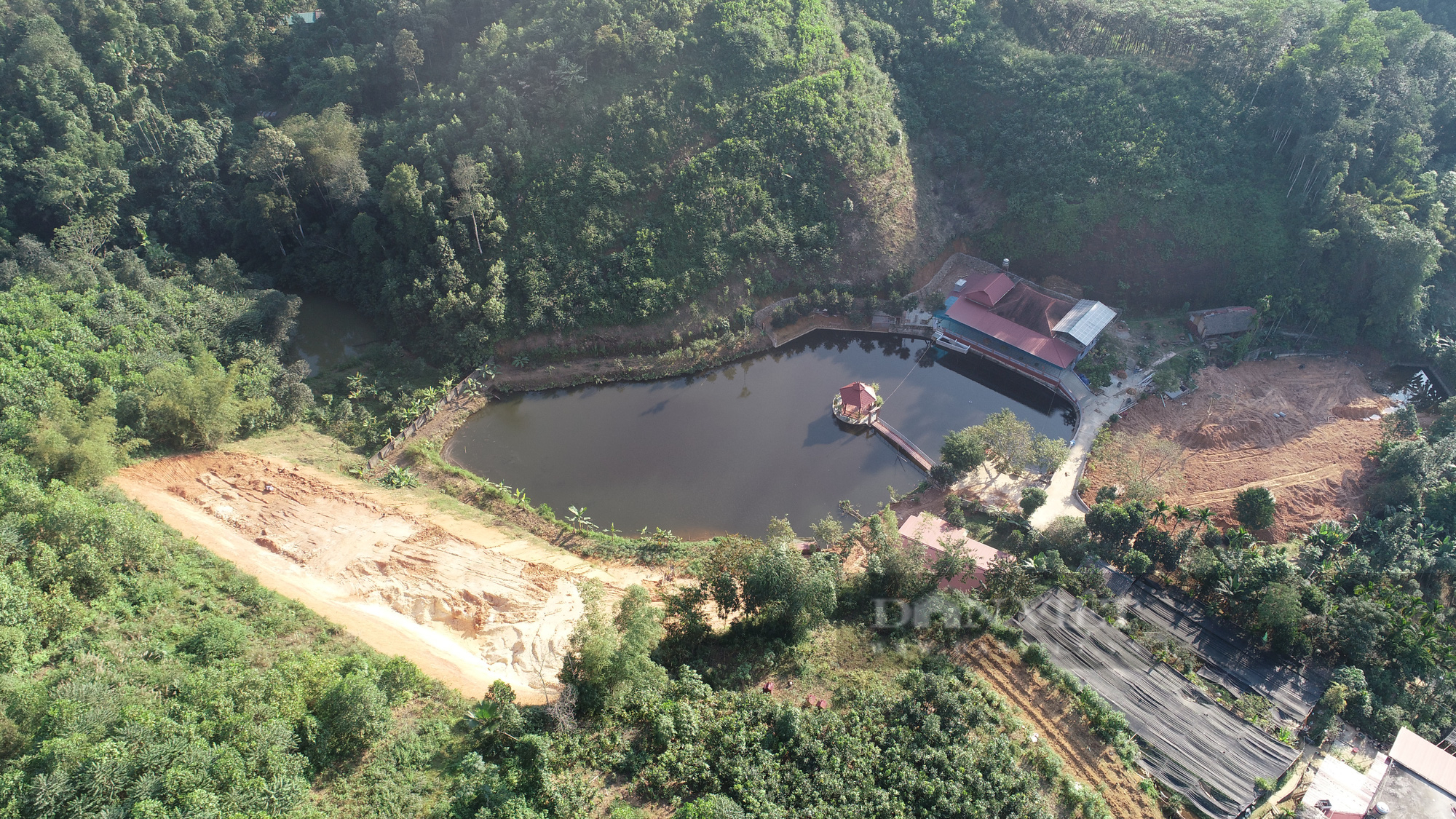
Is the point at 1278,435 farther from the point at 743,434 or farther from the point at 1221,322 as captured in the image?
the point at 743,434

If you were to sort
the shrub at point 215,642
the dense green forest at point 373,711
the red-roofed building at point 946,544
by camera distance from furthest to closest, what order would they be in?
the red-roofed building at point 946,544 → the shrub at point 215,642 → the dense green forest at point 373,711

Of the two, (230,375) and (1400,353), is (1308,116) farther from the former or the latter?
(230,375)

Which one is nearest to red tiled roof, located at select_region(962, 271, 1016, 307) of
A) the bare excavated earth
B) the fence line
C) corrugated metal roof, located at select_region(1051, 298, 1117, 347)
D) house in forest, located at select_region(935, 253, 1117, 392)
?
house in forest, located at select_region(935, 253, 1117, 392)

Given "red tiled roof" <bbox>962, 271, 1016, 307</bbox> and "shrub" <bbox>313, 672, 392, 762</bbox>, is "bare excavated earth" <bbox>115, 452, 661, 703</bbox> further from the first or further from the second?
"red tiled roof" <bbox>962, 271, 1016, 307</bbox>

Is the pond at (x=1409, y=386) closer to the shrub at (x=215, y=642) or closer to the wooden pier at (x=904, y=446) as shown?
the wooden pier at (x=904, y=446)

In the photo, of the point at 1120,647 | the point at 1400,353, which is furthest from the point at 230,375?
the point at 1400,353

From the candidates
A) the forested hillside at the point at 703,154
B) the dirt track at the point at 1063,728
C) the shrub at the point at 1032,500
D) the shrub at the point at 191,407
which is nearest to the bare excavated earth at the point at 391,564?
the shrub at the point at 191,407
